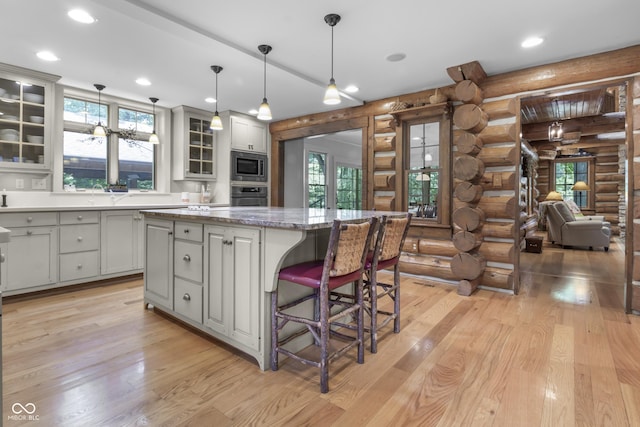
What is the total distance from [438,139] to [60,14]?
3.96 meters

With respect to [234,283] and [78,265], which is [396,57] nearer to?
[234,283]

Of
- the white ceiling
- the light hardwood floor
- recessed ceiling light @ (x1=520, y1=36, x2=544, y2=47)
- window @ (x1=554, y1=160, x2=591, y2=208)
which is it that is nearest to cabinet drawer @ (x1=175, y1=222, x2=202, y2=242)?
the light hardwood floor

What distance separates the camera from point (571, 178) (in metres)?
10.4

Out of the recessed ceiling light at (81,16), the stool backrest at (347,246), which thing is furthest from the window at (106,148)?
the stool backrest at (347,246)

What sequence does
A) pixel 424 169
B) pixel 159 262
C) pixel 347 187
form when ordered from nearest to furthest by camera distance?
pixel 159 262 → pixel 424 169 → pixel 347 187

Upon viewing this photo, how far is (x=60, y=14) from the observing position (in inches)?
107

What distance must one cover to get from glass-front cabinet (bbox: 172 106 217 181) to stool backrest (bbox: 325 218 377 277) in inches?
161

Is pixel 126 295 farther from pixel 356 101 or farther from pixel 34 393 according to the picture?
pixel 356 101

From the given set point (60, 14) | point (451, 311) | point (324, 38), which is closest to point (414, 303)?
point (451, 311)

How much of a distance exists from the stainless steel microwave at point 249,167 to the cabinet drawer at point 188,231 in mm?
3007

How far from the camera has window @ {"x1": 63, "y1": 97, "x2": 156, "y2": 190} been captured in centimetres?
454

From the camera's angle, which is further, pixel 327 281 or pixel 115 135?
pixel 115 135

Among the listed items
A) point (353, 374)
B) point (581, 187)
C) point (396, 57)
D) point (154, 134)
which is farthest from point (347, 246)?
point (581, 187)

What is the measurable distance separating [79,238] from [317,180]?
194 inches
